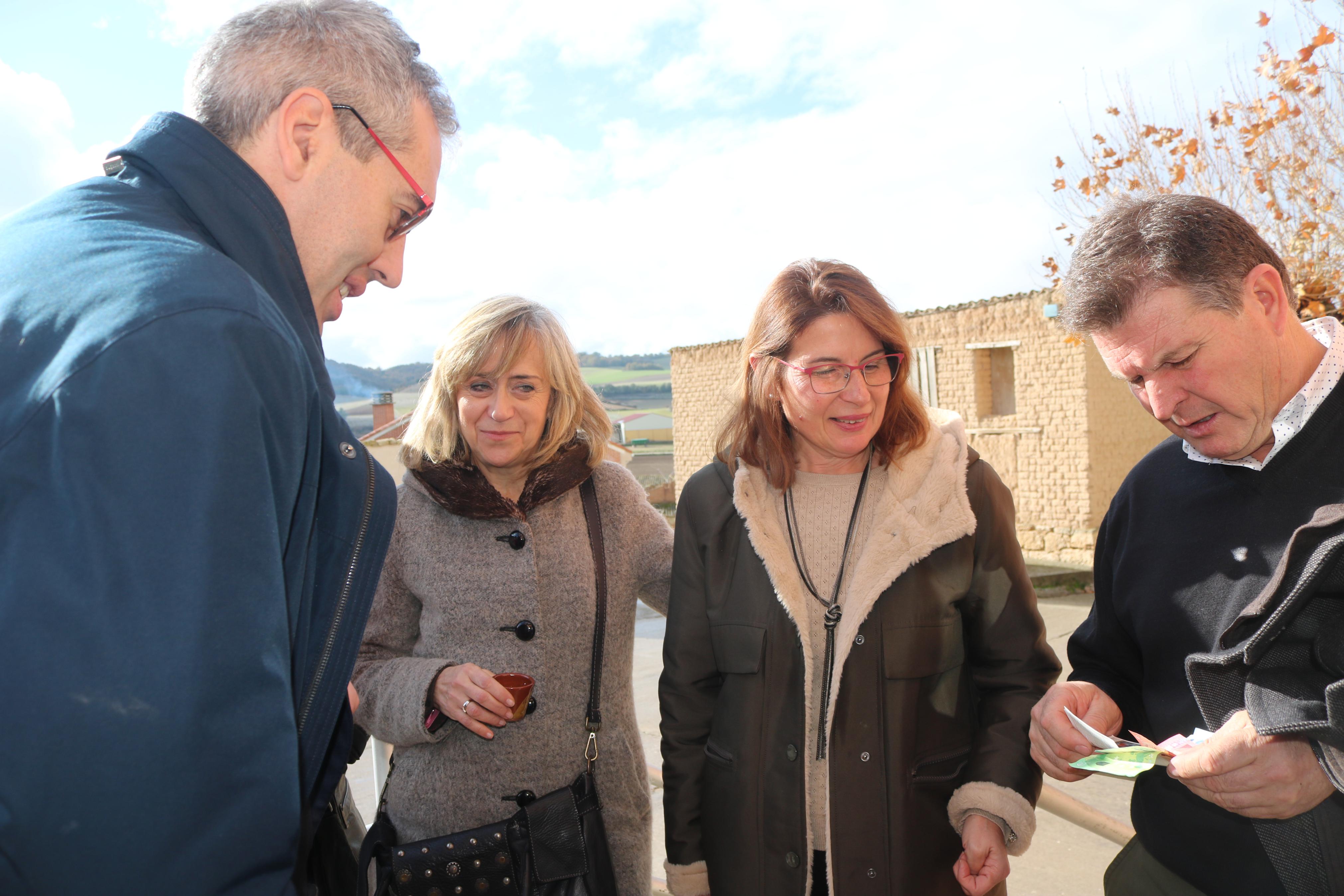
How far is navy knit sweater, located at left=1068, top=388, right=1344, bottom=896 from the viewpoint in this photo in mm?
1559

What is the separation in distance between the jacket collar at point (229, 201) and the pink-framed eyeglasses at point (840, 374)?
4.34 feet

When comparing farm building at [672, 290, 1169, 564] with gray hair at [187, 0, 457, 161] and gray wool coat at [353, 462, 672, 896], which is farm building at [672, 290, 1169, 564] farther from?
gray hair at [187, 0, 457, 161]

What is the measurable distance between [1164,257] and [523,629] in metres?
1.70

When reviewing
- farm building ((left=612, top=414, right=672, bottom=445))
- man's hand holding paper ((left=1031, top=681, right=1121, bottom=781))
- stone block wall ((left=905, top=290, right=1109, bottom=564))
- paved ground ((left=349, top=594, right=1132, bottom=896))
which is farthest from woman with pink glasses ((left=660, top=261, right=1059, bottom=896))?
farm building ((left=612, top=414, right=672, bottom=445))

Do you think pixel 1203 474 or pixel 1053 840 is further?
pixel 1053 840

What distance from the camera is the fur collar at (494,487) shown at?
7.73 feet

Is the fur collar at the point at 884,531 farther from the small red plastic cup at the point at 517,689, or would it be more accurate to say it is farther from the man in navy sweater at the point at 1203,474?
the small red plastic cup at the point at 517,689

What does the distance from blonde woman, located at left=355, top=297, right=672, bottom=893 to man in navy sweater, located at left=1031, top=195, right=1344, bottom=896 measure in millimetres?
1103

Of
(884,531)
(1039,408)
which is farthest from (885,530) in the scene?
(1039,408)

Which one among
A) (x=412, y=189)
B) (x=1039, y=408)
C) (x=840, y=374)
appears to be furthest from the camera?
(x=1039, y=408)

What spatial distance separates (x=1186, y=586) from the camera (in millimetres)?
1720

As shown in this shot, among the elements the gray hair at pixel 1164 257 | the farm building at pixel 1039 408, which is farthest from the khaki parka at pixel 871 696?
the farm building at pixel 1039 408

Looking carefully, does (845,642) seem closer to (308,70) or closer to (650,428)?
(308,70)

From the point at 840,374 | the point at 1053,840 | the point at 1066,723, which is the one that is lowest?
the point at 1053,840
